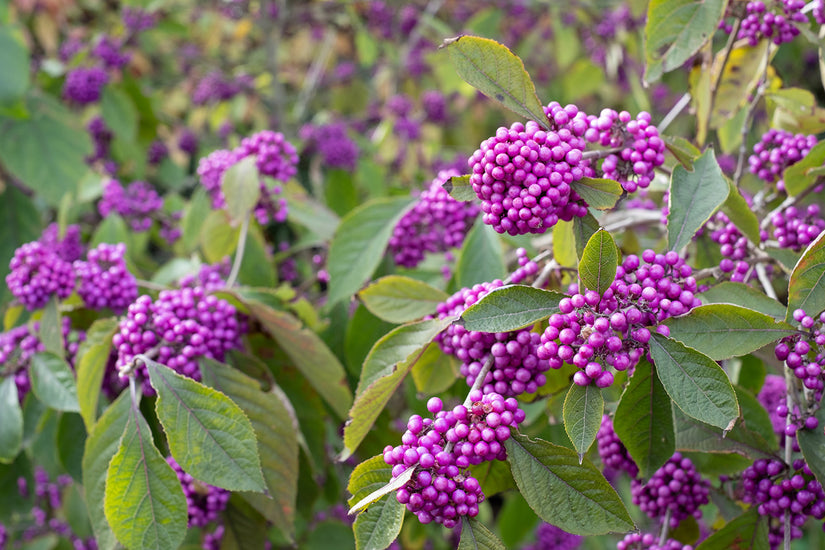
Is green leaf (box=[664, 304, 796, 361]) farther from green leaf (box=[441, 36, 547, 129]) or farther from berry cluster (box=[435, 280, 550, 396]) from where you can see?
green leaf (box=[441, 36, 547, 129])

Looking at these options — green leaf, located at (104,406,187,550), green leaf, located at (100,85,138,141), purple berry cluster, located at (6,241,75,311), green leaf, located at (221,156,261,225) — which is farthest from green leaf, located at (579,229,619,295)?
green leaf, located at (100,85,138,141)

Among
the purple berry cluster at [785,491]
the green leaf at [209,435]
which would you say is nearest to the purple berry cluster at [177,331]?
the green leaf at [209,435]

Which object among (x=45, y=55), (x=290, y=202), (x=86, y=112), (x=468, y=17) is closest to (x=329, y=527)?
(x=290, y=202)

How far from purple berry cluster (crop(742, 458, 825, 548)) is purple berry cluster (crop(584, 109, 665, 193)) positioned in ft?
1.94

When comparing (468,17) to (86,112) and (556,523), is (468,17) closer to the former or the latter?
(86,112)

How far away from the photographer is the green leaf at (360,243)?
199 centimetres

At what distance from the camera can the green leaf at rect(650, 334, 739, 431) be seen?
1.04 meters

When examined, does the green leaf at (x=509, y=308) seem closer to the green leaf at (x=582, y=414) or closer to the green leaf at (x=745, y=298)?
the green leaf at (x=582, y=414)

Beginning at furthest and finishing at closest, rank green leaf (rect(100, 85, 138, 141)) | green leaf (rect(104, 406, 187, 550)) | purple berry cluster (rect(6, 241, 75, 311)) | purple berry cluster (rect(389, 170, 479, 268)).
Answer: green leaf (rect(100, 85, 138, 141)) → purple berry cluster (rect(389, 170, 479, 268)) → purple berry cluster (rect(6, 241, 75, 311)) → green leaf (rect(104, 406, 187, 550))

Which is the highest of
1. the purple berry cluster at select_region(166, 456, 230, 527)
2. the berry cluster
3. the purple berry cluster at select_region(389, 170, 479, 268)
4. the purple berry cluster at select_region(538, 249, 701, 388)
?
the purple berry cluster at select_region(538, 249, 701, 388)

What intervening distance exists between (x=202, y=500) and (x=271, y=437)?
10.8 inches

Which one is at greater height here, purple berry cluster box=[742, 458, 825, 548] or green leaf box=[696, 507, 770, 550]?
purple berry cluster box=[742, 458, 825, 548]

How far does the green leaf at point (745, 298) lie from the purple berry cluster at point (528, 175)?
328mm

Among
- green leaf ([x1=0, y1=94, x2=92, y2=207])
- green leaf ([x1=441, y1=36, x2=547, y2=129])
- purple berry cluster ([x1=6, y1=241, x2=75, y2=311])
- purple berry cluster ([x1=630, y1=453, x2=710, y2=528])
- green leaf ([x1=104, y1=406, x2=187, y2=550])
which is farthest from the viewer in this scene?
green leaf ([x1=0, y1=94, x2=92, y2=207])
